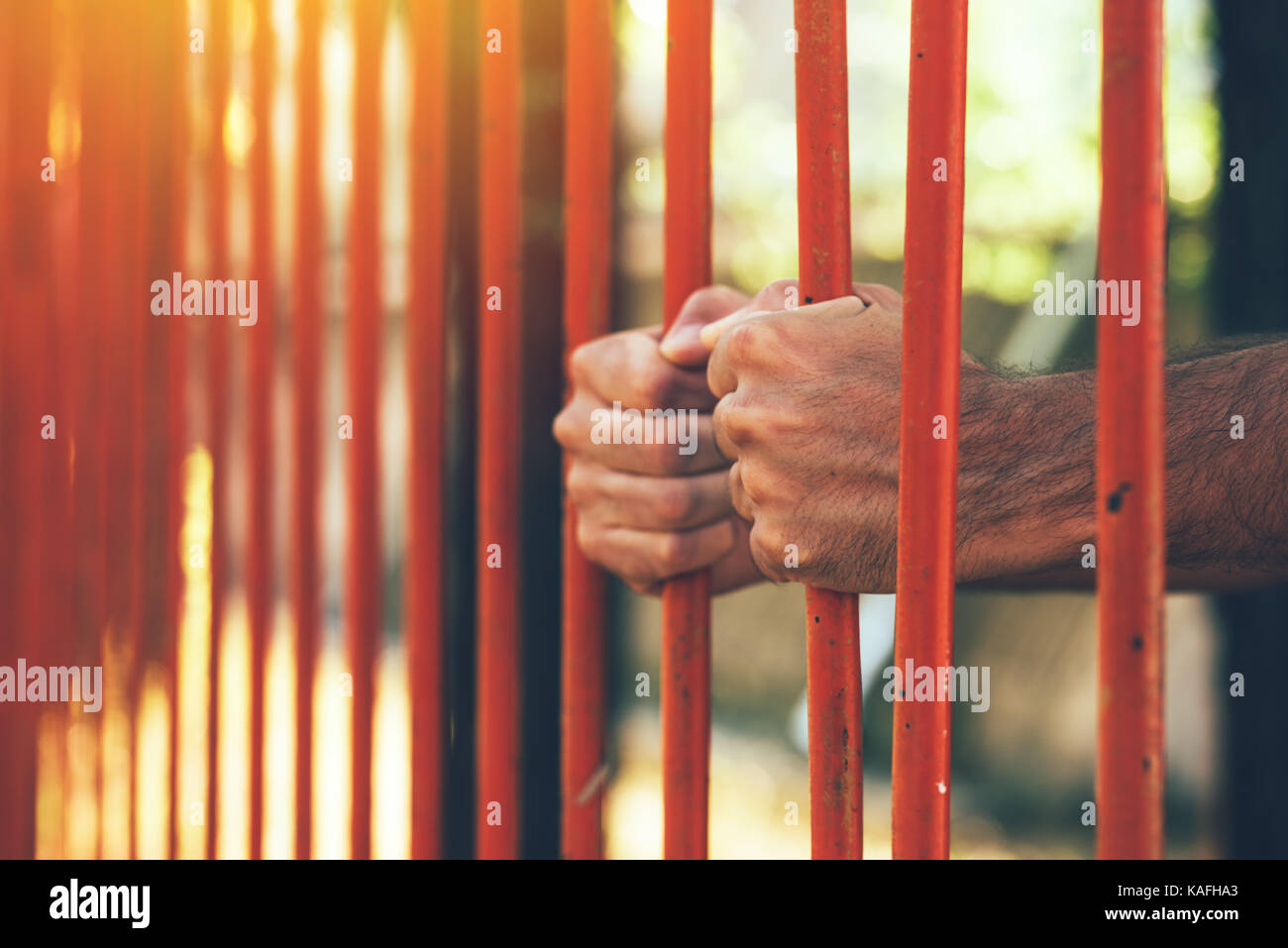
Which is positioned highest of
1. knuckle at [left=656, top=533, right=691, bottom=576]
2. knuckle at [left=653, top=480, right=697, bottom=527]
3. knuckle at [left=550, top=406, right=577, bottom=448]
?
knuckle at [left=550, top=406, right=577, bottom=448]

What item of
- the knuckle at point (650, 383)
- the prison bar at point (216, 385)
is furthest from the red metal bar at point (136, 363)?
the knuckle at point (650, 383)

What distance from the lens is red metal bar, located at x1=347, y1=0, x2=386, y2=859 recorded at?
3.71ft

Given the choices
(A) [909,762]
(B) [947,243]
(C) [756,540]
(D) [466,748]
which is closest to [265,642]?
(D) [466,748]

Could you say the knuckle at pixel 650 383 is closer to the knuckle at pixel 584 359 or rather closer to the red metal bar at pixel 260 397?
the knuckle at pixel 584 359

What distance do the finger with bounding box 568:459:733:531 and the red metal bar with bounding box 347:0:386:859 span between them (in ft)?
1.22

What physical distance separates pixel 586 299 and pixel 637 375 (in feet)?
0.43

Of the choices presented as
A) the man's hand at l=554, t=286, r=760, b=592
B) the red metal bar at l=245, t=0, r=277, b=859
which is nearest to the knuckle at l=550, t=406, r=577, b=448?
the man's hand at l=554, t=286, r=760, b=592

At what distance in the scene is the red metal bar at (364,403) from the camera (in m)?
1.13

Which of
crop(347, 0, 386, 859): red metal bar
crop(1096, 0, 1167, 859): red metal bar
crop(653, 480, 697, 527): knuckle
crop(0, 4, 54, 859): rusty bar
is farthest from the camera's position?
crop(0, 4, 54, 859): rusty bar

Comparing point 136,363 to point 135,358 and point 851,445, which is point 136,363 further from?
point 851,445

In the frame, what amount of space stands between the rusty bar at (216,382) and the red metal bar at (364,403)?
0.26 meters

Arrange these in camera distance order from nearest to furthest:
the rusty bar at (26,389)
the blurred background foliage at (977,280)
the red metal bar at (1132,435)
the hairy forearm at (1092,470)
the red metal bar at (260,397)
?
the red metal bar at (1132,435) < the hairy forearm at (1092,470) < the red metal bar at (260,397) < the rusty bar at (26,389) < the blurred background foliage at (977,280)

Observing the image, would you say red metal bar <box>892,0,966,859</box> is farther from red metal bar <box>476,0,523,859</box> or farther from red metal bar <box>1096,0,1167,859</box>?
red metal bar <box>476,0,523,859</box>
